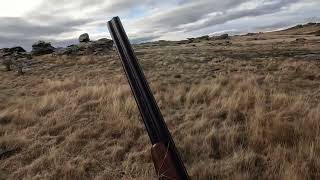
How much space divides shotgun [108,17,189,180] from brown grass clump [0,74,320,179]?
0.68 m

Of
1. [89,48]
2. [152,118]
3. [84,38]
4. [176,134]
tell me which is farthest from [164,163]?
[84,38]

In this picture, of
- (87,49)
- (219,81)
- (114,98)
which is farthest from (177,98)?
(87,49)

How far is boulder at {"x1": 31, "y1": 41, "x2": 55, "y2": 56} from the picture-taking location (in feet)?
117

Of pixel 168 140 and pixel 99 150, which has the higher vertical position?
pixel 168 140

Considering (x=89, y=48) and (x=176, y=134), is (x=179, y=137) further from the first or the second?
(x=89, y=48)

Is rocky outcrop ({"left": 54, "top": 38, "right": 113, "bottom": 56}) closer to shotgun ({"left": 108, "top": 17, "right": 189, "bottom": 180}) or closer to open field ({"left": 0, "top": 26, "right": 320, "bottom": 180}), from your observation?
open field ({"left": 0, "top": 26, "right": 320, "bottom": 180})

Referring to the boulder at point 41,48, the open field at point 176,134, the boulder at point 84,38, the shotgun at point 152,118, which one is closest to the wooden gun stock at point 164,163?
the shotgun at point 152,118

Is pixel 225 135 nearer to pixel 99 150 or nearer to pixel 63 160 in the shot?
pixel 99 150

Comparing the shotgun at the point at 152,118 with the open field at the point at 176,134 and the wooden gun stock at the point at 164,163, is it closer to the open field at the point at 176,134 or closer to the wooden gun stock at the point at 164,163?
the wooden gun stock at the point at 164,163

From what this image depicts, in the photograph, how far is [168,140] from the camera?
511 centimetres

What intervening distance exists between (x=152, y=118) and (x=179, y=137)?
212cm

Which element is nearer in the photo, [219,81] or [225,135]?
[225,135]

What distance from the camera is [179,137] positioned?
23.8 ft

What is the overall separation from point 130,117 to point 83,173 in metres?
3.12
